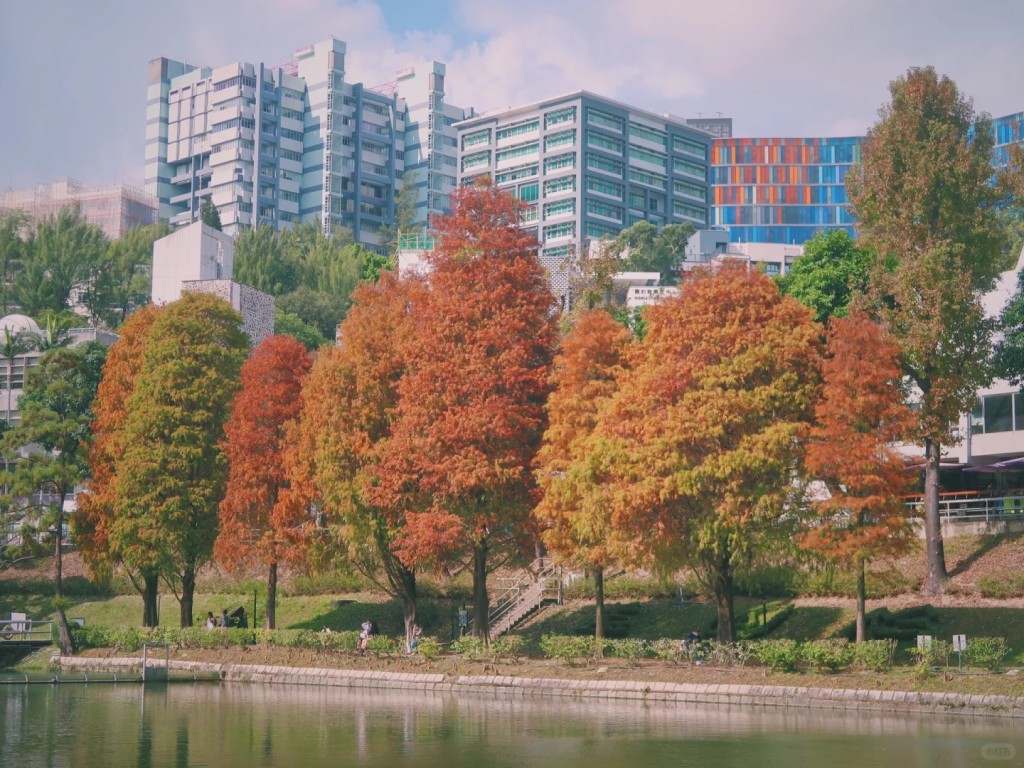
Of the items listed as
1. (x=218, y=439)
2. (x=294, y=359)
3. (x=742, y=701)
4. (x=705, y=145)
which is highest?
(x=705, y=145)

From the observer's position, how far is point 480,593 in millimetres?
46312

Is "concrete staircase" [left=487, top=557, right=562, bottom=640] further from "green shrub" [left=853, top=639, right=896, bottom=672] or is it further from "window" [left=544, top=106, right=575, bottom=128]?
"window" [left=544, top=106, right=575, bottom=128]

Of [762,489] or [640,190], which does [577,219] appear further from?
[762,489]

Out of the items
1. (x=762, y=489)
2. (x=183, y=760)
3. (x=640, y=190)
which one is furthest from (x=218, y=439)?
(x=640, y=190)

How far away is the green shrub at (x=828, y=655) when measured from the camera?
36594mm

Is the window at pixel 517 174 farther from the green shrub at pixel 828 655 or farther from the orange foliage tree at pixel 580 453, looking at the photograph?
the green shrub at pixel 828 655

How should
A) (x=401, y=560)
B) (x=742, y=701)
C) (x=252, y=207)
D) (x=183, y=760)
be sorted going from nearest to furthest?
(x=183, y=760), (x=742, y=701), (x=401, y=560), (x=252, y=207)

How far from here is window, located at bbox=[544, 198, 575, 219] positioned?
146 meters

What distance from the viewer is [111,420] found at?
56.2 m

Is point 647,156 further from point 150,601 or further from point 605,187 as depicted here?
point 150,601

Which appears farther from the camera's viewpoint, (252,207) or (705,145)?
(252,207)

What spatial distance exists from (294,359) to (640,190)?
10466cm

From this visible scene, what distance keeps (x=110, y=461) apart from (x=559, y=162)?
98018 millimetres

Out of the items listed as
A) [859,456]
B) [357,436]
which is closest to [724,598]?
[859,456]
